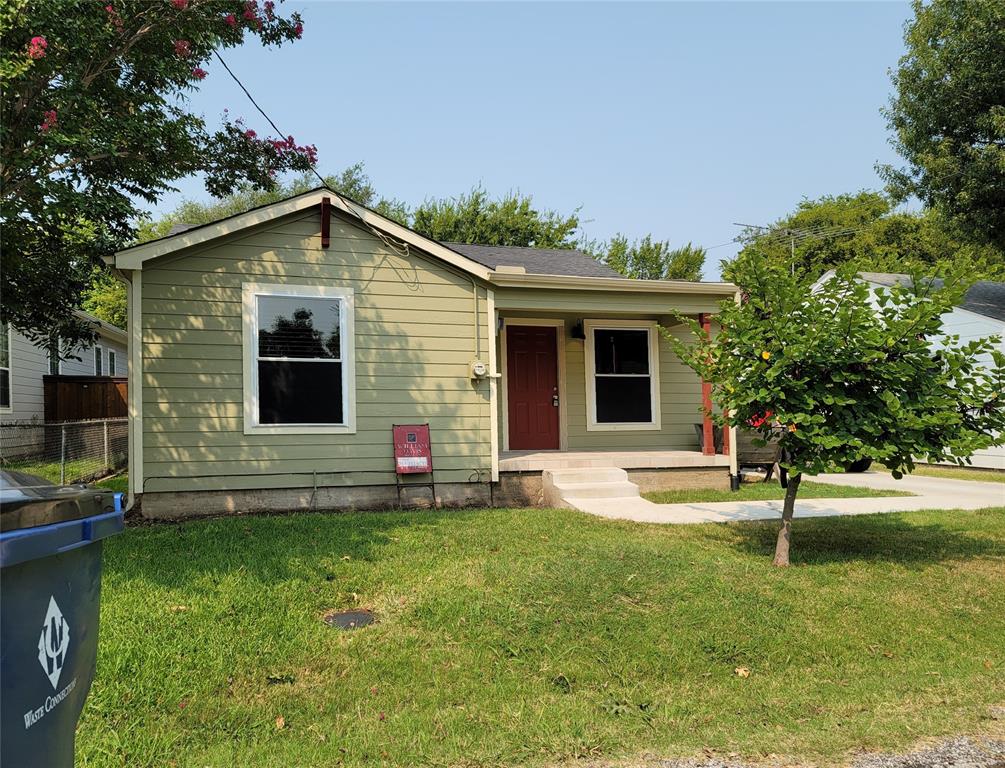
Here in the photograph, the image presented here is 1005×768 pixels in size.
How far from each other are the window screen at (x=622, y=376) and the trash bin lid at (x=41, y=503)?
959 cm

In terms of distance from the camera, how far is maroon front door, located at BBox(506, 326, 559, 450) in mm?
11086

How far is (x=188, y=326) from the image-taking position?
782 centimetres

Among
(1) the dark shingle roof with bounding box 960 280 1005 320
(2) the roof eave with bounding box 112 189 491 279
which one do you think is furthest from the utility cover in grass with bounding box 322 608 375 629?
(1) the dark shingle roof with bounding box 960 280 1005 320

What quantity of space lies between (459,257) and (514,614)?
17.9 feet

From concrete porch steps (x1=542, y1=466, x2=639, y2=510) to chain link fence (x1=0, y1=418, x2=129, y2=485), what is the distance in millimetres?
7119

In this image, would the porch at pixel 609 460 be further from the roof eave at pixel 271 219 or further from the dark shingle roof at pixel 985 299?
the dark shingle roof at pixel 985 299

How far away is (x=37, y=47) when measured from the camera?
17.7 ft

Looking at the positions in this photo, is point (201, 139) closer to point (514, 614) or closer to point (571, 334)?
point (571, 334)

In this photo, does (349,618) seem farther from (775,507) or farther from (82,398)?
(82,398)

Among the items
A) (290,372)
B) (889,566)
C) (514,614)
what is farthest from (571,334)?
(514,614)

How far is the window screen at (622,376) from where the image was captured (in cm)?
1120

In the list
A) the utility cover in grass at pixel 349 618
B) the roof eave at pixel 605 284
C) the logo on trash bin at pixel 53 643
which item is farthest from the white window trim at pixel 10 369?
the logo on trash bin at pixel 53 643

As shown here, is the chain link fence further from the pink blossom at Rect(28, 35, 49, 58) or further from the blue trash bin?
the blue trash bin

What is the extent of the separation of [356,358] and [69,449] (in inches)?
242
